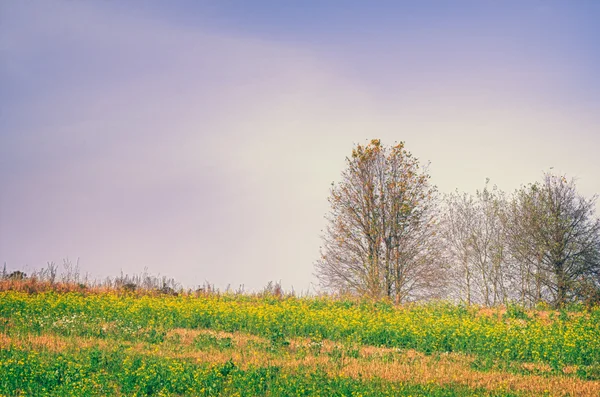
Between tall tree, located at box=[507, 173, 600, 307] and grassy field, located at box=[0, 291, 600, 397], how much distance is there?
5783mm

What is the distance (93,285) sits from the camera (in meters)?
36.8

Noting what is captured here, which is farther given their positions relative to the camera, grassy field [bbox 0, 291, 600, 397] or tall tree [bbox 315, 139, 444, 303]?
tall tree [bbox 315, 139, 444, 303]

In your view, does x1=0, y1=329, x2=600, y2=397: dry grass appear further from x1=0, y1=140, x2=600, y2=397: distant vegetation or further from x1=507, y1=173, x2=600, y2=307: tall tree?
x1=507, y1=173, x2=600, y2=307: tall tree

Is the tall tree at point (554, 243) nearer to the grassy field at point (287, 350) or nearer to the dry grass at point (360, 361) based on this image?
the grassy field at point (287, 350)

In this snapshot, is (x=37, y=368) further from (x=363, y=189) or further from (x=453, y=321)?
(x=363, y=189)

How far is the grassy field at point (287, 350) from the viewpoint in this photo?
46.4 ft

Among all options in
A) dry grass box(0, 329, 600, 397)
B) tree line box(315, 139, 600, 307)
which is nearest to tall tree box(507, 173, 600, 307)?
tree line box(315, 139, 600, 307)

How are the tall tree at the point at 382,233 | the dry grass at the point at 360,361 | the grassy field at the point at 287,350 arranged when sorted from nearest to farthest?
the grassy field at the point at 287,350, the dry grass at the point at 360,361, the tall tree at the point at 382,233

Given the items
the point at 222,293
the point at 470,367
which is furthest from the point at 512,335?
the point at 222,293

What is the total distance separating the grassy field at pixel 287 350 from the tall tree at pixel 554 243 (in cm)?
578

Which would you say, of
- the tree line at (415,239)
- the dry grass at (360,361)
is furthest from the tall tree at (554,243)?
the dry grass at (360,361)

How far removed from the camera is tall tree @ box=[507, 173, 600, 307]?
37.0m

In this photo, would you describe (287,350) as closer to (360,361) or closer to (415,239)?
(360,361)

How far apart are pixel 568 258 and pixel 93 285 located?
29640mm
